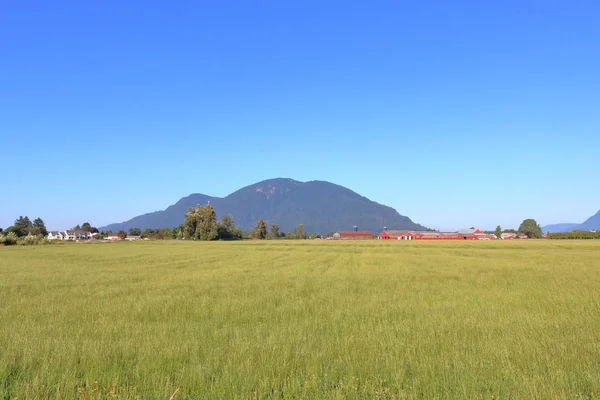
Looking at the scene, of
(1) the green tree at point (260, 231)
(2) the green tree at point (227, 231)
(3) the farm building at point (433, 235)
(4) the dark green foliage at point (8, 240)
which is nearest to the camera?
(4) the dark green foliage at point (8, 240)

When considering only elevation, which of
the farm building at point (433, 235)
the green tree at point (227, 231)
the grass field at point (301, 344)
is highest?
the green tree at point (227, 231)

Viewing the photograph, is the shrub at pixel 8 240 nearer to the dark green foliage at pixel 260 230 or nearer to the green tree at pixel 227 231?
the green tree at pixel 227 231

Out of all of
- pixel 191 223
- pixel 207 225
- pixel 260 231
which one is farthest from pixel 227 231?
pixel 260 231

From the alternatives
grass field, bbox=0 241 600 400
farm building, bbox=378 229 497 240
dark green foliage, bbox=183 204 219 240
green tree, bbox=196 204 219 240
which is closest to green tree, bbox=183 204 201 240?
dark green foliage, bbox=183 204 219 240

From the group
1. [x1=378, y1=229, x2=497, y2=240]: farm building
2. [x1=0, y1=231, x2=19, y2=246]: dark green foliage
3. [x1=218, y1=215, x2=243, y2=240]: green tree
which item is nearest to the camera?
[x1=0, y1=231, x2=19, y2=246]: dark green foliage

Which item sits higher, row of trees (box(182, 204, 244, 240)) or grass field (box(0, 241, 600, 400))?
row of trees (box(182, 204, 244, 240))

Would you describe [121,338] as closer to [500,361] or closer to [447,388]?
A: [447,388]

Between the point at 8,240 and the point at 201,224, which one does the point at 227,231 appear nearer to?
the point at 201,224

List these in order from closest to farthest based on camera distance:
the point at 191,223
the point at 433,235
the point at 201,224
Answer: the point at 201,224, the point at 191,223, the point at 433,235

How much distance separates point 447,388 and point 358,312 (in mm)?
5703

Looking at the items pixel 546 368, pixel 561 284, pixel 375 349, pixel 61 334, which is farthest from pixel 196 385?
pixel 561 284

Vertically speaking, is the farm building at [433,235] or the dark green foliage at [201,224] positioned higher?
the dark green foliage at [201,224]

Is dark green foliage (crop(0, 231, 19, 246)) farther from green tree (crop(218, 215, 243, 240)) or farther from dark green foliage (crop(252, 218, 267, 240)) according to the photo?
dark green foliage (crop(252, 218, 267, 240))

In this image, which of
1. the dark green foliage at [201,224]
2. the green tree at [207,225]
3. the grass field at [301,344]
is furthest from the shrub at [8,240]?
the grass field at [301,344]
